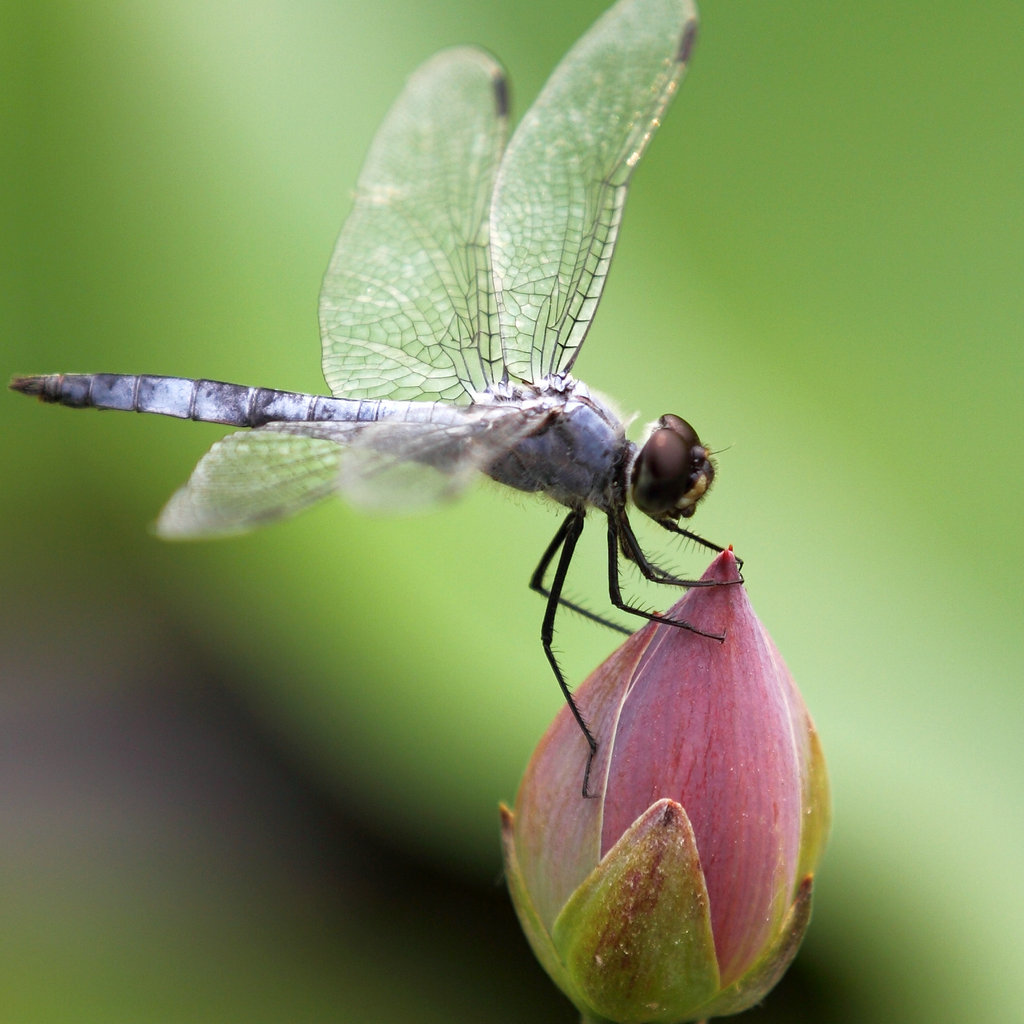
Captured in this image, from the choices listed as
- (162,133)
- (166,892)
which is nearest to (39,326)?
(162,133)

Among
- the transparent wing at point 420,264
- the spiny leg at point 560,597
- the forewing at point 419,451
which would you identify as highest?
the transparent wing at point 420,264

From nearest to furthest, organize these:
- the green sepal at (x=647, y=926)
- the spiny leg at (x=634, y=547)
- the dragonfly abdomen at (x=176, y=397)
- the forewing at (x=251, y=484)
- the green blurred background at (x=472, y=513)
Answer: the green sepal at (x=647, y=926) < the forewing at (x=251, y=484) < the spiny leg at (x=634, y=547) < the dragonfly abdomen at (x=176, y=397) < the green blurred background at (x=472, y=513)

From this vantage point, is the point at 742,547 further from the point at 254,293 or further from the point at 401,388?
the point at 254,293

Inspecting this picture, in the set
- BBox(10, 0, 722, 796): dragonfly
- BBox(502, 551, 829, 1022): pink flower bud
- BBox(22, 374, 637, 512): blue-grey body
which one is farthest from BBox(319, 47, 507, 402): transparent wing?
BBox(502, 551, 829, 1022): pink flower bud

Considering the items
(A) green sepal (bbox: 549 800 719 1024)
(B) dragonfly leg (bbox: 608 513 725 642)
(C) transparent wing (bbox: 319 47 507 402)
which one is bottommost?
(A) green sepal (bbox: 549 800 719 1024)

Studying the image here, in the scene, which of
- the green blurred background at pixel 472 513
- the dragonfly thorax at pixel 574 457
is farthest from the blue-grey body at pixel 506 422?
the green blurred background at pixel 472 513

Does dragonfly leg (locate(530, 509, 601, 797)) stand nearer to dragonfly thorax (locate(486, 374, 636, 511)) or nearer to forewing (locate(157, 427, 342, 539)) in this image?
dragonfly thorax (locate(486, 374, 636, 511))

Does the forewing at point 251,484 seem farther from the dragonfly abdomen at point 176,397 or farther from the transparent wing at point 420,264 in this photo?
the transparent wing at point 420,264

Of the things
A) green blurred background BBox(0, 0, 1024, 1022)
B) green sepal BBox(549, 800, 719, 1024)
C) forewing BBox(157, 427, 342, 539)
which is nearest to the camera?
green sepal BBox(549, 800, 719, 1024)
